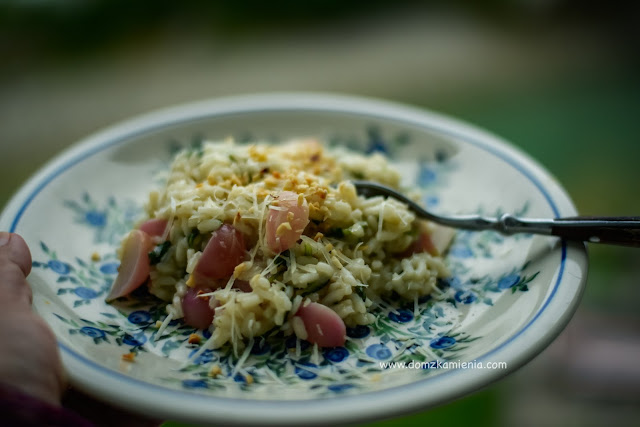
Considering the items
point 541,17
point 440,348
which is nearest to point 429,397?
point 440,348

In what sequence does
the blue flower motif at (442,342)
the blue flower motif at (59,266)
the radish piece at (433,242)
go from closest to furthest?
1. the blue flower motif at (442,342)
2. the blue flower motif at (59,266)
3. the radish piece at (433,242)

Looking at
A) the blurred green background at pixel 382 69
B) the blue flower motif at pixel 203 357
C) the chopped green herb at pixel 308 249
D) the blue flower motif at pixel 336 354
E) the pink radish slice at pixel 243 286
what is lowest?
the blue flower motif at pixel 203 357

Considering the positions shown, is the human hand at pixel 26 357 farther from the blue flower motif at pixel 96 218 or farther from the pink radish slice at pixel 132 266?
the blue flower motif at pixel 96 218

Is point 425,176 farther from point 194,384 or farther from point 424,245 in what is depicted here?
point 194,384

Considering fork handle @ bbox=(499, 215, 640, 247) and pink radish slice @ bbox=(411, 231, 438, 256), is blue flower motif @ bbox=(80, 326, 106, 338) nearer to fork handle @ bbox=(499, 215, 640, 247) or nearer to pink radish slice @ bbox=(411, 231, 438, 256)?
pink radish slice @ bbox=(411, 231, 438, 256)

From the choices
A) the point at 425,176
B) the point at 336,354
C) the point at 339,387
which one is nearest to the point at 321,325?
the point at 336,354

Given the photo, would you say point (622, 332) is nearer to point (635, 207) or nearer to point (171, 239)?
point (635, 207)

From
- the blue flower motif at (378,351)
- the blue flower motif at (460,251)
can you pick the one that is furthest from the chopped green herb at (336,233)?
the blue flower motif at (460,251)
